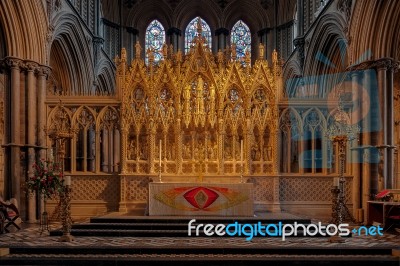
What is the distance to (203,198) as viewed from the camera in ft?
37.6

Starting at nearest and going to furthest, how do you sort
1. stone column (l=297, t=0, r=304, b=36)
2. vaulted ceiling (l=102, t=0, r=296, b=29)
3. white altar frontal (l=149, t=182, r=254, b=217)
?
white altar frontal (l=149, t=182, r=254, b=217) < stone column (l=297, t=0, r=304, b=36) < vaulted ceiling (l=102, t=0, r=296, b=29)

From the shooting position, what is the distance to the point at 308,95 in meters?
20.8

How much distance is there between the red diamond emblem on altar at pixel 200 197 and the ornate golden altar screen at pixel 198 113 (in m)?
1.61

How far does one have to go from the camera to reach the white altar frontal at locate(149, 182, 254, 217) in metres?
11.4

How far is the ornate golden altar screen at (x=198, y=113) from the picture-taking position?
43.1 feet

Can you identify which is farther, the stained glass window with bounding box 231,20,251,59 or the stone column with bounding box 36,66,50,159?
the stained glass window with bounding box 231,20,251,59

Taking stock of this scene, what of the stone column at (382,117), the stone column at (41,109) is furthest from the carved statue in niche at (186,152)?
the stone column at (382,117)

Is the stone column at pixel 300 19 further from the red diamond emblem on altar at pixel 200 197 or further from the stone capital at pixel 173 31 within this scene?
the red diamond emblem on altar at pixel 200 197

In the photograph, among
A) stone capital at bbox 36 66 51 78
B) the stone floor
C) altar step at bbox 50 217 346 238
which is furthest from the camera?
stone capital at bbox 36 66 51 78

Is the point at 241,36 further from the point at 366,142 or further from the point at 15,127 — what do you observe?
the point at 15,127

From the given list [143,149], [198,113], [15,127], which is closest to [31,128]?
[15,127]

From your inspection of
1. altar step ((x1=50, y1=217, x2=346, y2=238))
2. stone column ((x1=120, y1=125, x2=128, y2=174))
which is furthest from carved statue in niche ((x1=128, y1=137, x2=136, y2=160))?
altar step ((x1=50, y1=217, x2=346, y2=238))
